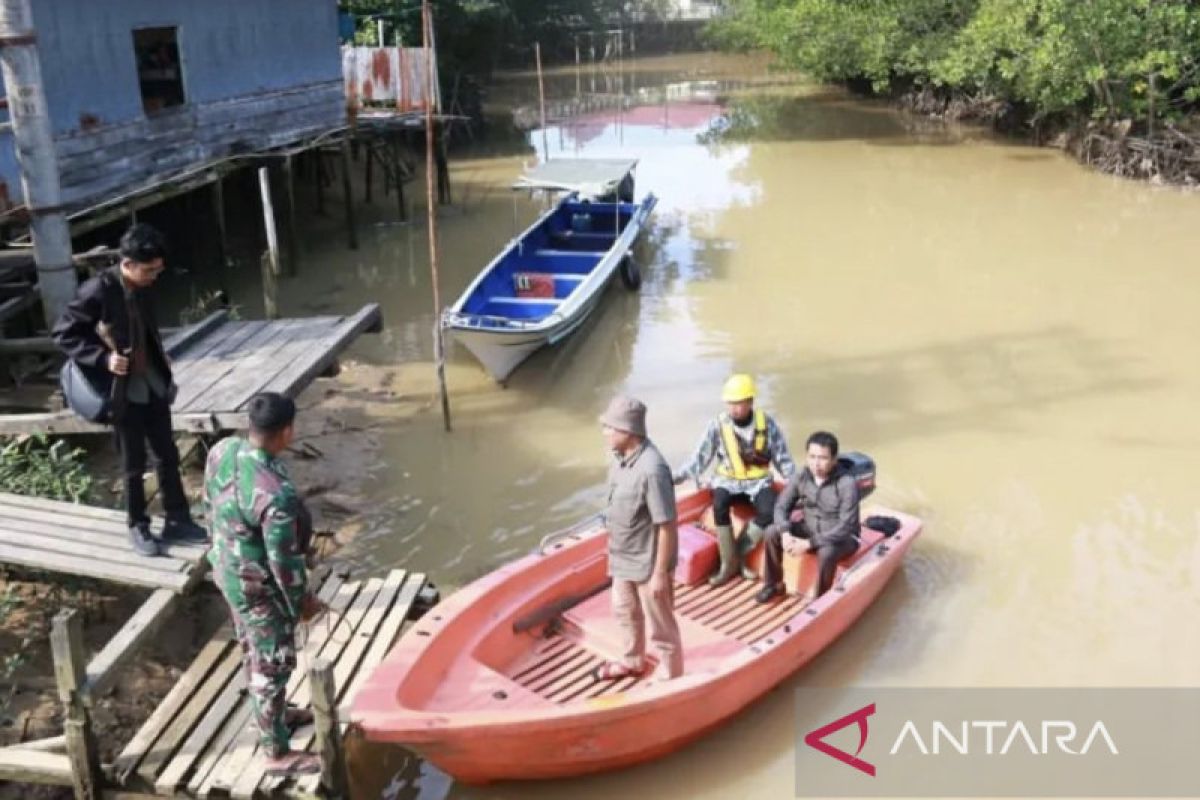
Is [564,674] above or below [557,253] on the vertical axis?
below

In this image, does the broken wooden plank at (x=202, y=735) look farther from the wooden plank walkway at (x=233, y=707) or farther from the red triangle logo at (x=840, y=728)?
the red triangle logo at (x=840, y=728)

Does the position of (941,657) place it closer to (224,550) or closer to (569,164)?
(224,550)

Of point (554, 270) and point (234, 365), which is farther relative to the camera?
point (554, 270)

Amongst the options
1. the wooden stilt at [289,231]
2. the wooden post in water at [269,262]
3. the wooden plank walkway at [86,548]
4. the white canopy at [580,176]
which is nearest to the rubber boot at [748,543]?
the wooden plank walkway at [86,548]

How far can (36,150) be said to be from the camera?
261 inches

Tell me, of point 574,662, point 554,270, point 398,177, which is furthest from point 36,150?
point 398,177

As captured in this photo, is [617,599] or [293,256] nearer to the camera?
[617,599]

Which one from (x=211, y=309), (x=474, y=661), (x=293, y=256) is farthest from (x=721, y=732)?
(x=293, y=256)

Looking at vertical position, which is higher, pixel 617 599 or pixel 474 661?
pixel 617 599

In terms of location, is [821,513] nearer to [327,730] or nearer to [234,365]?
[327,730]

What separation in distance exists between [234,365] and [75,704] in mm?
3101

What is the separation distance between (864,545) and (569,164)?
9.89m

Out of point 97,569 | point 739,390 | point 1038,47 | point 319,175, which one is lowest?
point 97,569

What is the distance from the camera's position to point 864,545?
6.46 meters
